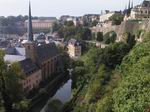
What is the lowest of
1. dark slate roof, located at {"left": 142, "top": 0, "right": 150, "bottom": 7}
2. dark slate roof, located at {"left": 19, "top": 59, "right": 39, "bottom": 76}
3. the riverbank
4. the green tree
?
the riverbank

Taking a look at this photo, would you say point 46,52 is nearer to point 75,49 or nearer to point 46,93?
point 46,93

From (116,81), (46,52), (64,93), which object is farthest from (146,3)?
(116,81)

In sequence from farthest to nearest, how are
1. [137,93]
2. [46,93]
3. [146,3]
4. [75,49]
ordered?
[146,3]
[75,49]
[46,93]
[137,93]

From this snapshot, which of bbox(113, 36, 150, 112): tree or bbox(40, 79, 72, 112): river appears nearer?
bbox(113, 36, 150, 112): tree

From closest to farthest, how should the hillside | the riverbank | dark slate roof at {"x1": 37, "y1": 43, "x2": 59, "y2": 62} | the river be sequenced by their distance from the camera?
the hillside → the riverbank → the river → dark slate roof at {"x1": 37, "y1": 43, "x2": 59, "y2": 62}

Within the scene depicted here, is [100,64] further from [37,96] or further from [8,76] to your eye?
[8,76]

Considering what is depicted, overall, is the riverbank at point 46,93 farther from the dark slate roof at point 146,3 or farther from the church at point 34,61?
the dark slate roof at point 146,3

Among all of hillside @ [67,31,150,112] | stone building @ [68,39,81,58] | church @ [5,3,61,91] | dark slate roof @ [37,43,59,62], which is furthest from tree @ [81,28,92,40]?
hillside @ [67,31,150,112]

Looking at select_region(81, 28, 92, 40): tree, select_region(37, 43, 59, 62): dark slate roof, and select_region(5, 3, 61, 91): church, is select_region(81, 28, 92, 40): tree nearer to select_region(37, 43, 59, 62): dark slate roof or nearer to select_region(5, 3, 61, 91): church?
select_region(37, 43, 59, 62): dark slate roof
